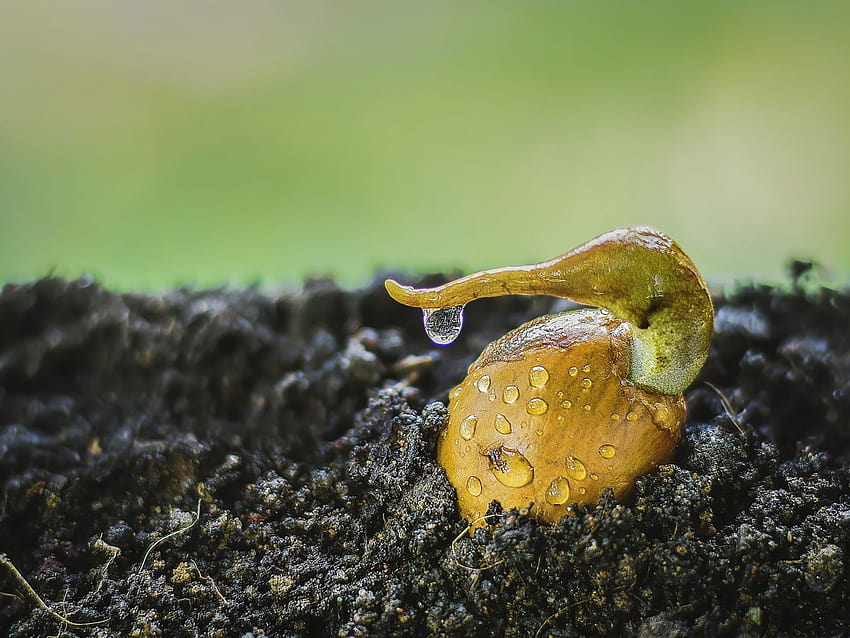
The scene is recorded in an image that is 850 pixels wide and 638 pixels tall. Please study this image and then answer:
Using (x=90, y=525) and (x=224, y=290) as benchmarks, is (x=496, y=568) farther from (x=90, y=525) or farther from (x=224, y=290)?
(x=224, y=290)

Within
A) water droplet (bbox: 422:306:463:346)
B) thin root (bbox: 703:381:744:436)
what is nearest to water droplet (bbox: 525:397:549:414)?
water droplet (bbox: 422:306:463:346)

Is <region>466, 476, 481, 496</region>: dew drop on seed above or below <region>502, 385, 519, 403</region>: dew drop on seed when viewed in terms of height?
below

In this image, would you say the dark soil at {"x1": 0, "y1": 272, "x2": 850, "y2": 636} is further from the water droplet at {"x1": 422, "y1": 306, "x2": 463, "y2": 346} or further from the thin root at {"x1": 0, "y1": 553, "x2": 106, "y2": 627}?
the water droplet at {"x1": 422, "y1": 306, "x2": 463, "y2": 346}

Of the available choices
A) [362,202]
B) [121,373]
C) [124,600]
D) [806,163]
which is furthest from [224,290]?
[806,163]

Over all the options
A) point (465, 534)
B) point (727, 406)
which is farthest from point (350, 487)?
point (727, 406)

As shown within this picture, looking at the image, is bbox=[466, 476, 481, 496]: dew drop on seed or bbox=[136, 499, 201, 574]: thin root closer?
bbox=[466, 476, 481, 496]: dew drop on seed

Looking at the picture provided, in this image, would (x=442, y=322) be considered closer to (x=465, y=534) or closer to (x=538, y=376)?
(x=538, y=376)

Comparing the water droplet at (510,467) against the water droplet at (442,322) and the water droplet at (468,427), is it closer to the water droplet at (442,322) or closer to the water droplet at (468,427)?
the water droplet at (468,427)
